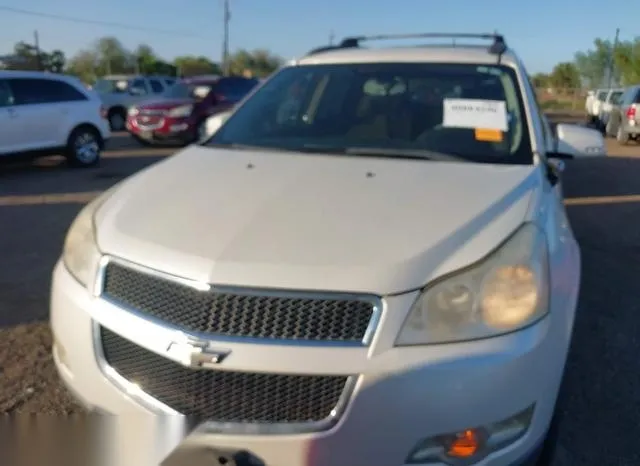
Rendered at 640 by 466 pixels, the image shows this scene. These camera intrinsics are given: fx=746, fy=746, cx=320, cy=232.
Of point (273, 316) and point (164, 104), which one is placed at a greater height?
point (273, 316)

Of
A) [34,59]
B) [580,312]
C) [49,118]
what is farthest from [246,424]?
[34,59]

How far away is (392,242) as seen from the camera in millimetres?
2443

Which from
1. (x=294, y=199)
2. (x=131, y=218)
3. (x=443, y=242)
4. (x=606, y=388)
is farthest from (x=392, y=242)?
(x=606, y=388)

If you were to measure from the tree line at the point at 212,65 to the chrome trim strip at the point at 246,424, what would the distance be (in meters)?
46.5

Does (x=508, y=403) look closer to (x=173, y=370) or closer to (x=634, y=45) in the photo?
(x=173, y=370)

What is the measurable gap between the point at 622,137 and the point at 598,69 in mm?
48818

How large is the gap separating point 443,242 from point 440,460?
68cm

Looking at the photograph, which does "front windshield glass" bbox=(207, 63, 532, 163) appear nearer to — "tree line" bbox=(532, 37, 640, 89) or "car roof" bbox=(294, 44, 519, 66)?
"car roof" bbox=(294, 44, 519, 66)

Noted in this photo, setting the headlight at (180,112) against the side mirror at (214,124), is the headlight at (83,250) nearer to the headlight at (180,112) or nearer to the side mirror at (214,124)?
the side mirror at (214,124)

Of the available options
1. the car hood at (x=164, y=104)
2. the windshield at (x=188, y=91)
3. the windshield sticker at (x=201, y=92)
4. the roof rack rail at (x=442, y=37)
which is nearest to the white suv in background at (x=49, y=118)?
the car hood at (x=164, y=104)

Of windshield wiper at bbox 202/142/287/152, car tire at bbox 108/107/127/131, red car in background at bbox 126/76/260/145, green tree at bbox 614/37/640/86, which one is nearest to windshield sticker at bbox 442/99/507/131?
windshield wiper at bbox 202/142/287/152

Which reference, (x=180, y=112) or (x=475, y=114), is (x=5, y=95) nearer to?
(x=180, y=112)

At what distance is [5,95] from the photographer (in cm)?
1148

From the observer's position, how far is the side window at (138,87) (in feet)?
72.6
